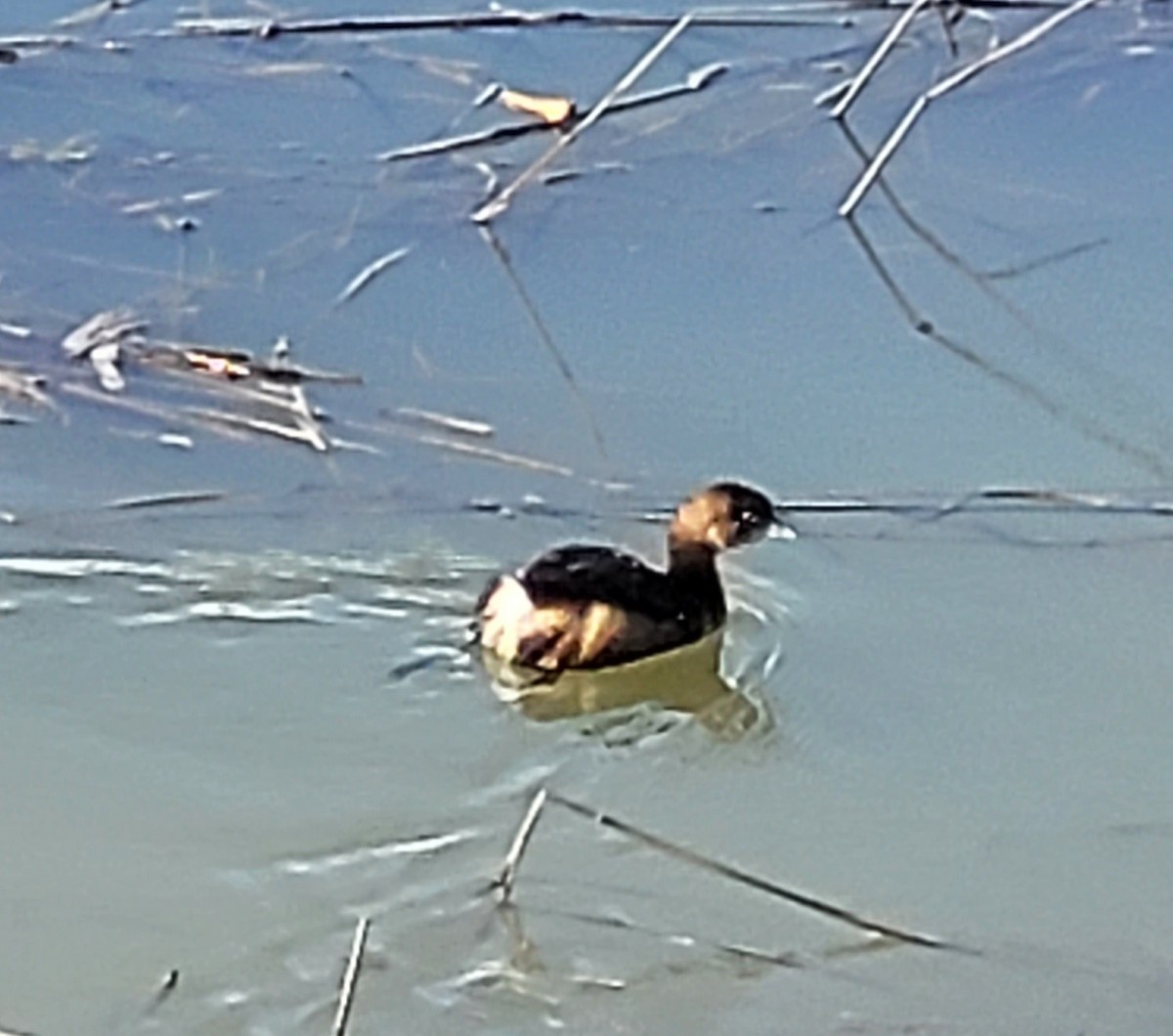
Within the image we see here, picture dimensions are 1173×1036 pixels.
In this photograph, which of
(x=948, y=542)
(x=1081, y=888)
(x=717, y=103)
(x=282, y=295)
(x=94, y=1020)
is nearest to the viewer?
(x=94, y=1020)

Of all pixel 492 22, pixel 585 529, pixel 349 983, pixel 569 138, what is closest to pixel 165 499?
pixel 585 529

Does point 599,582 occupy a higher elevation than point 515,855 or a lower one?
higher

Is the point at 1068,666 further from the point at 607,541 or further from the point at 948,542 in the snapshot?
the point at 607,541

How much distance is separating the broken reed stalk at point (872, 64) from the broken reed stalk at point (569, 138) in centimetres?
32

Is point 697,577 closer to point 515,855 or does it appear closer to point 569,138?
point 515,855

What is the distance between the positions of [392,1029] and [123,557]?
1.26 m

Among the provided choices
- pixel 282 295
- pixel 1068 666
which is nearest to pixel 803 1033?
pixel 1068 666

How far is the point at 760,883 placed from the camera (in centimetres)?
396

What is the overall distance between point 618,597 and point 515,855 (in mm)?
774

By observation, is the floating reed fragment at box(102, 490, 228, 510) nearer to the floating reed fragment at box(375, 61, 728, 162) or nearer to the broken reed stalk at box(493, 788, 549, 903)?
the broken reed stalk at box(493, 788, 549, 903)

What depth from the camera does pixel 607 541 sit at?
4961mm

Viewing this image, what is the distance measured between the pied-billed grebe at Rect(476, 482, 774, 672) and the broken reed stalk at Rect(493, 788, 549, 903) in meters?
0.60

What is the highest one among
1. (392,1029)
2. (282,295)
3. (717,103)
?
(717,103)

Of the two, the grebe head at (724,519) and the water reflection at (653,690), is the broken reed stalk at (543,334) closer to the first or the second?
the grebe head at (724,519)
